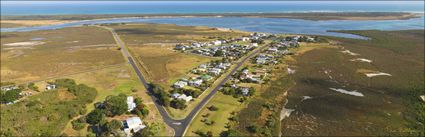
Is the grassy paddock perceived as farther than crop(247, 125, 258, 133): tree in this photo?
Yes

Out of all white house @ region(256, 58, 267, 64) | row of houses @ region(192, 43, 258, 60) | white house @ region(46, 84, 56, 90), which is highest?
row of houses @ region(192, 43, 258, 60)

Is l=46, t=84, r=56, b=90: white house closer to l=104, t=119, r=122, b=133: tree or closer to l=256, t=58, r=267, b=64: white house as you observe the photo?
l=104, t=119, r=122, b=133: tree

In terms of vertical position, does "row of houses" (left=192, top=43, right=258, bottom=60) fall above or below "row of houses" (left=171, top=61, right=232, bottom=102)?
above

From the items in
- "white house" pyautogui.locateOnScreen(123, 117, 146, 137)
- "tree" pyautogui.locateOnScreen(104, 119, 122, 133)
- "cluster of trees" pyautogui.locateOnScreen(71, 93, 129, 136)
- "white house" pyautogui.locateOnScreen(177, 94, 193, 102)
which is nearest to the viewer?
"tree" pyautogui.locateOnScreen(104, 119, 122, 133)

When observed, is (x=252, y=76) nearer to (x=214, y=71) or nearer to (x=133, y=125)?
(x=214, y=71)

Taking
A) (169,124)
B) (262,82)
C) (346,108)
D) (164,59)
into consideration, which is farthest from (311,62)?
(169,124)

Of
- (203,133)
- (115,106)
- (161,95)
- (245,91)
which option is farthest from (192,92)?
(203,133)

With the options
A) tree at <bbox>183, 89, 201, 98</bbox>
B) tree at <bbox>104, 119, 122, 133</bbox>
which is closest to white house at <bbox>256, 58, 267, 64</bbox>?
tree at <bbox>183, 89, 201, 98</bbox>
